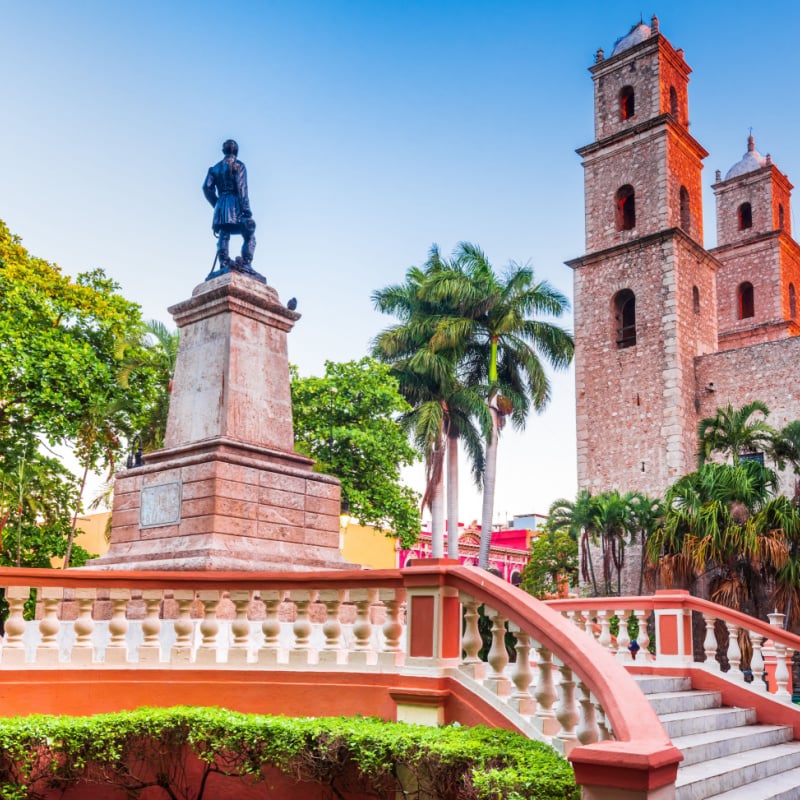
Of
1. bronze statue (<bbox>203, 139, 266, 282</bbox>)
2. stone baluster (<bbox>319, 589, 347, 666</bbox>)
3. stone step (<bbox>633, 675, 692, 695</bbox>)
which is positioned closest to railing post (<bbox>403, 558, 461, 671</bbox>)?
stone baluster (<bbox>319, 589, 347, 666</bbox>)

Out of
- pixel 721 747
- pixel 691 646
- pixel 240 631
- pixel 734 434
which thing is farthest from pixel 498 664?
pixel 734 434

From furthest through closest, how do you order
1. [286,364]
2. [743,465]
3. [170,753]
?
[743,465] < [286,364] < [170,753]

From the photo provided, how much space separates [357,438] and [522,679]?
17.5 m

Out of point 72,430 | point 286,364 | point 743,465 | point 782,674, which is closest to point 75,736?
point 286,364

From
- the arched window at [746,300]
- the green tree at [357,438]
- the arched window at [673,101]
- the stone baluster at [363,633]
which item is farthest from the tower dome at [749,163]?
the stone baluster at [363,633]

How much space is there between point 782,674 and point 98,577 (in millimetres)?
6526

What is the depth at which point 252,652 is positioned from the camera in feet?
21.6

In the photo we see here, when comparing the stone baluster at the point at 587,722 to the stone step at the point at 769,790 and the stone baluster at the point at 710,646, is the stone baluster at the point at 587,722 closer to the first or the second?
the stone step at the point at 769,790

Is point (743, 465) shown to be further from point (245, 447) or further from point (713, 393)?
point (245, 447)

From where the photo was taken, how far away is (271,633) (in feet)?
21.5

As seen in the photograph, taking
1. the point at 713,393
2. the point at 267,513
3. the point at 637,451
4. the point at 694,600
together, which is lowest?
the point at 694,600

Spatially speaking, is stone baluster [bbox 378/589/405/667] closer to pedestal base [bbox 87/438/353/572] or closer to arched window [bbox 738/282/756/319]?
pedestal base [bbox 87/438/353/572]

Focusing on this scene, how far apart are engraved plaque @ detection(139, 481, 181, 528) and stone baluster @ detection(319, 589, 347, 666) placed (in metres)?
3.27

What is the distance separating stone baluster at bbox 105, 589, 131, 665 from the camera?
6625mm
